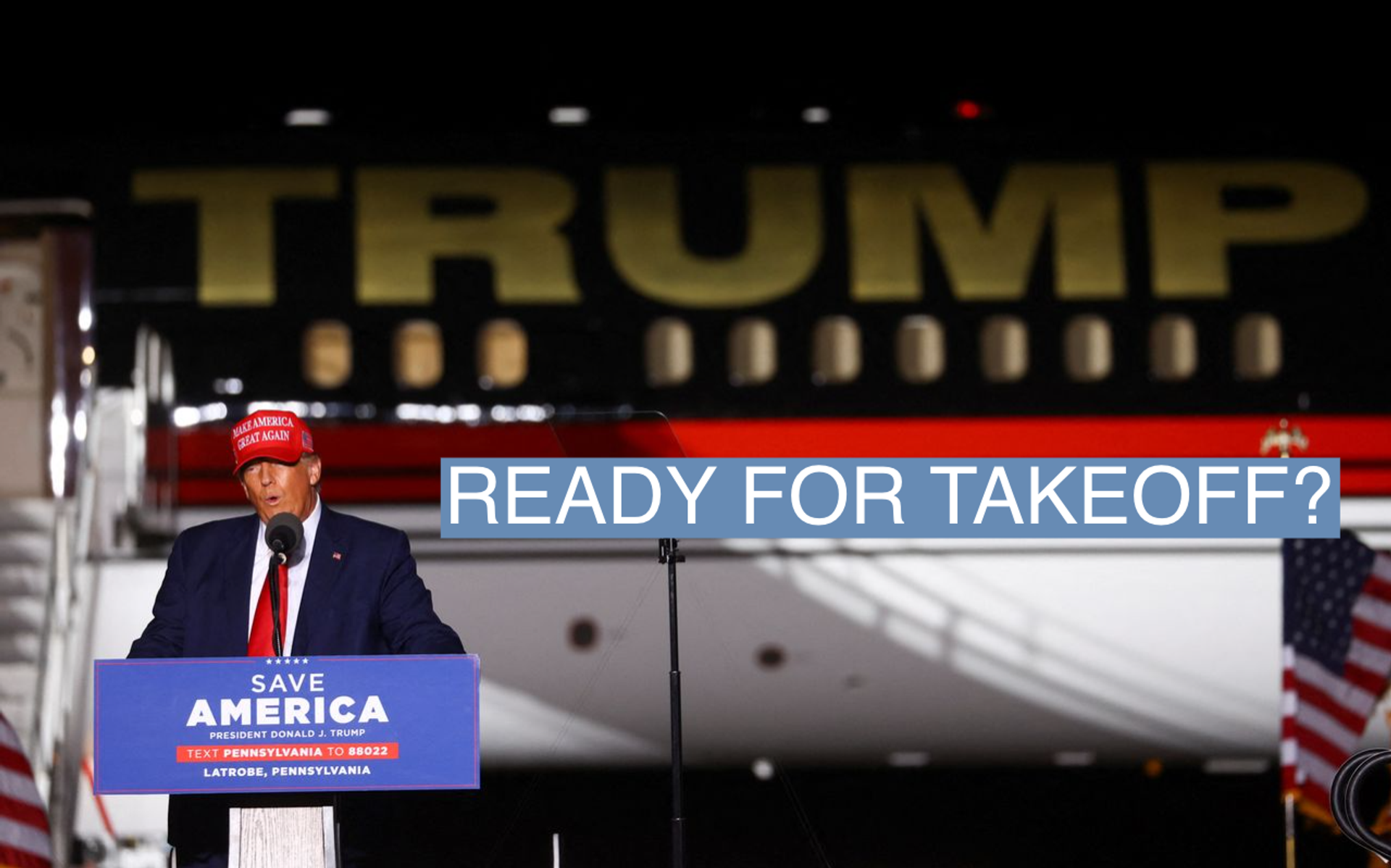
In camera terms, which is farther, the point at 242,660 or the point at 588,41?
the point at 588,41

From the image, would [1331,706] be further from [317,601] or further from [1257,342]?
[317,601]

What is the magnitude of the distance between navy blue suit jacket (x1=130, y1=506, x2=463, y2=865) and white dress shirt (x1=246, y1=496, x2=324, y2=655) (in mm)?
15

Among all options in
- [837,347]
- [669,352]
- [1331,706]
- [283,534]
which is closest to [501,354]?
[669,352]

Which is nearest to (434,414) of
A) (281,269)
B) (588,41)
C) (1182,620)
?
(281,269)

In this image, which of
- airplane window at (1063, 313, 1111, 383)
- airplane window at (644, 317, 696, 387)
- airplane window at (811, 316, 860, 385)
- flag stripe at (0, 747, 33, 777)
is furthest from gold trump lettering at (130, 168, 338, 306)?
airplane window at (1063, 313, 1111, 383)

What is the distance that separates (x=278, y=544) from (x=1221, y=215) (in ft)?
20.2

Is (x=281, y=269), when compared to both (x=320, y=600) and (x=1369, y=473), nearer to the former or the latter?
(x=320, y=600)

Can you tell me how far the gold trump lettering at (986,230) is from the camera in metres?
9.20

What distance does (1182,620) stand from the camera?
8.95 metres

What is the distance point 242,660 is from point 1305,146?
6.68 m

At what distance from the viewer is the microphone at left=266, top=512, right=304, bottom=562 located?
4695 mm

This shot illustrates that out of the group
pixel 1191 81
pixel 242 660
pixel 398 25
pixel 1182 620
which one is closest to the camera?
pixel 242 660

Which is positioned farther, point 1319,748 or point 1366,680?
point 1366,680
